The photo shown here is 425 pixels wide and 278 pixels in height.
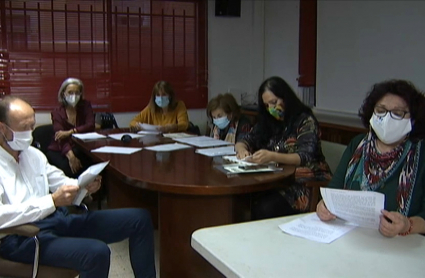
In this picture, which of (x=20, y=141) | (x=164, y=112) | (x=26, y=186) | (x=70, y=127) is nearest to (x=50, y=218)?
(x=26, y=186)

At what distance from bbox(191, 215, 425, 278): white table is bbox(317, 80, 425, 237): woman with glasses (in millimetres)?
222

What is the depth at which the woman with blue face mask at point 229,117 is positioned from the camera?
3.29 m

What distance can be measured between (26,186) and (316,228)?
1.31 meters

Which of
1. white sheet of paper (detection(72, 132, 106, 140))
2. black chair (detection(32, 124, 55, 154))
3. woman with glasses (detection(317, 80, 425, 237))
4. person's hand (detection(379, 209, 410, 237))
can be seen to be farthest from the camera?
black chair (detection(32, 124, 55, 154))

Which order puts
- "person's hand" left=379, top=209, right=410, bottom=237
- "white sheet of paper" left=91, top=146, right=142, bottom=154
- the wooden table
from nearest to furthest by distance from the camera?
"person's hand" left=379, top=209, right=410, bottom=237
the wooden table
"white sheet of paper" left=91, top=146, right=142, bottom=154

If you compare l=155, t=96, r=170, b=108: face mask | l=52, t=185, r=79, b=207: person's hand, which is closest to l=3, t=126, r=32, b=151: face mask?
l=52, t=185, r=79, b=207: person's hand

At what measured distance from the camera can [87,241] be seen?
1930 mm

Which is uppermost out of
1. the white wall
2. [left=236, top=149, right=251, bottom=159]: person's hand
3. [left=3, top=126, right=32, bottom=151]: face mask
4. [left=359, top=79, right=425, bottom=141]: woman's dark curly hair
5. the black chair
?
the white wall

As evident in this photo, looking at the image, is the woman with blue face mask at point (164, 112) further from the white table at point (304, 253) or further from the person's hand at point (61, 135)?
the white table at point (304, 253)

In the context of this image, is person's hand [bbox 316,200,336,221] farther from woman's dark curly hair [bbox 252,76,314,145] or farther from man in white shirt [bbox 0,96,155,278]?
woman's dark curly hair [bbox 252,76,314,145]

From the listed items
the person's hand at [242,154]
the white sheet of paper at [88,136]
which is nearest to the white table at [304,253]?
the person's hand at [242,154]

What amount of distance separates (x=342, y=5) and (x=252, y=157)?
84.1 inches

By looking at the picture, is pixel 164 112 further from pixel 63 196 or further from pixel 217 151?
pixel 63 196

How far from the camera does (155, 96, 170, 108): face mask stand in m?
4.18
